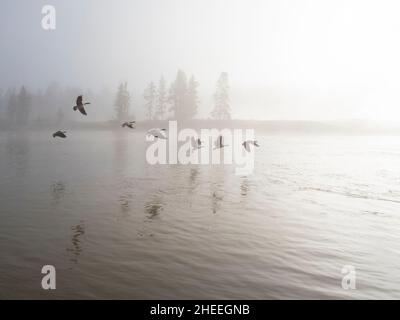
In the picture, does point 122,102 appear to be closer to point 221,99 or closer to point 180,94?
point 180,94

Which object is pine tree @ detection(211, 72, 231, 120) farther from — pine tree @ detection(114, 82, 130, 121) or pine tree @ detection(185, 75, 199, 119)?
pine tree @ detection(114, 82, 130, 121)

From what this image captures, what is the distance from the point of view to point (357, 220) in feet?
60.6

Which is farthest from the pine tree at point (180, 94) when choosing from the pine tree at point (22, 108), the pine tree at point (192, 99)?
the pine tree at point (22, 108)

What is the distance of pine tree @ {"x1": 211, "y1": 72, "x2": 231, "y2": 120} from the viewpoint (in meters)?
116

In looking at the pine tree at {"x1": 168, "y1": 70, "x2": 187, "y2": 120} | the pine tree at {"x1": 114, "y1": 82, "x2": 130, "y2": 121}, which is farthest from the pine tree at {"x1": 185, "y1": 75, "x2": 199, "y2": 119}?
the pine tree at {"x1": 114, "y1": 82, "x2": 130, "y2": 121}

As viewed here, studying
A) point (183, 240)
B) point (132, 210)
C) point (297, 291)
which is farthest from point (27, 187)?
point (297, 291)

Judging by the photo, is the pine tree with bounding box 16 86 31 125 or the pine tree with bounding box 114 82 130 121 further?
the pine tree with bounding box 16 86 31 125

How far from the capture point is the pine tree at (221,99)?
115688mm

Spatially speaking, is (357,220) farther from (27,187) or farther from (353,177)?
(27,187)

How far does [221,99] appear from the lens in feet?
381

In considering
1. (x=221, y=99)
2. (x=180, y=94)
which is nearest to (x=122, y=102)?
(x=180, y=94)

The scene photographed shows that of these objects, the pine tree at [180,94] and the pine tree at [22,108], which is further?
the pine tree at [22,108]

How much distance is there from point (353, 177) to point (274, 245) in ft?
69.7

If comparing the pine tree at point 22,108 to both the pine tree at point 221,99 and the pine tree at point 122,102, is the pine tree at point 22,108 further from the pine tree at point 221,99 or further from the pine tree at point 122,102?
the pine tree at point 221,99
